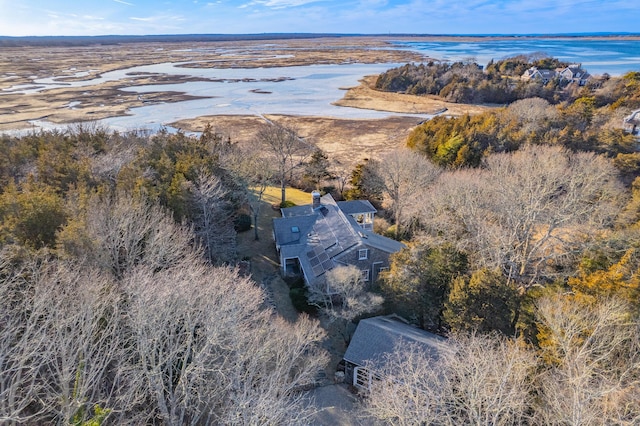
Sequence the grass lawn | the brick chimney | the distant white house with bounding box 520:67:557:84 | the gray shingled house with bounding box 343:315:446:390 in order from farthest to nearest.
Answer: the distant white house with bounding box 520:67:557:84 → the grass lawn → the brick chimney → the gray shingled house with bounding box 343:315:446:390

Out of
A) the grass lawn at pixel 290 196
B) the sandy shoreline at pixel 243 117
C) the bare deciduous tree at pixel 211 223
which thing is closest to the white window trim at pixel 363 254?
the bare deciduous tree at pixel 211 223

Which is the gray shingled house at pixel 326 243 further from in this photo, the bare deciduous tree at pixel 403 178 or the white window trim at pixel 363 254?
the bare deciduous tree at pixel 403 178

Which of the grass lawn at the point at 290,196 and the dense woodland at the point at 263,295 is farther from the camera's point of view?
the grass lawn at the point at 290,196

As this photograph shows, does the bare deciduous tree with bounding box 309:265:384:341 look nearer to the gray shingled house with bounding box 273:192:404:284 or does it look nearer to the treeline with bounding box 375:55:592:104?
the gray shingled house with bounding box 273:192:404:284

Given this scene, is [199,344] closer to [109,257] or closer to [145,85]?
[109,257]

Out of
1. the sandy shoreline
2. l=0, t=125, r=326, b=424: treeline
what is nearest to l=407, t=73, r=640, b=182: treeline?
the sandy shoreline

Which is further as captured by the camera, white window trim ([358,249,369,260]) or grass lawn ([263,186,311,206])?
grass lawn ([263,186,311,206])

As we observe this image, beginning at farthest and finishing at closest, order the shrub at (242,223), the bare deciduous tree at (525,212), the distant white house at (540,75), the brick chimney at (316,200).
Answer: the distant white house at (540,75), the shrub at (242,223), the brick chimney at (316,200), the bare deciduous tree at (525,212)
